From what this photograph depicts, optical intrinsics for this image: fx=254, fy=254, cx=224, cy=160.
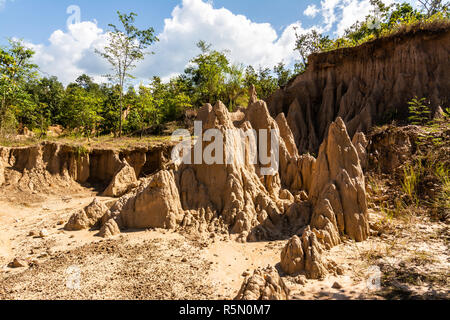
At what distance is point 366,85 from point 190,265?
1530 cm

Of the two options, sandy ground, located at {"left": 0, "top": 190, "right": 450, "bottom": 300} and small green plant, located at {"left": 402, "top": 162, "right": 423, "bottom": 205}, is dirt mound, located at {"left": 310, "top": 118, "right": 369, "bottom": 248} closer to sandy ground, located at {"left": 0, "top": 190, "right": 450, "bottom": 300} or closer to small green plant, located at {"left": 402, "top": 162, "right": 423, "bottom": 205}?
sandy ground, located at {"left": 0, "top": 190, "right": 450, "bottom": 300}

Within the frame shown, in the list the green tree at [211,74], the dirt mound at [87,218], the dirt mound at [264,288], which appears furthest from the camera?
the green tree at [211,74]

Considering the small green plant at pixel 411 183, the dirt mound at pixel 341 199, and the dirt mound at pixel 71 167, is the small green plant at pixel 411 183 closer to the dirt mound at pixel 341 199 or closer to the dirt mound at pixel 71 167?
the dirt mound at pixel 341 199

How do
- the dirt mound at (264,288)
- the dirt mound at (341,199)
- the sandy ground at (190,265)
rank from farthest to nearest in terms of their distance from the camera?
the dirt mound at (341,199)
the sandy ground at (190,265)
the dirt mound at (264,288)

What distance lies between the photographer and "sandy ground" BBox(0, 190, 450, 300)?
4.38m

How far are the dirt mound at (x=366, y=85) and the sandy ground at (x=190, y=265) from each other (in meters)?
8.98

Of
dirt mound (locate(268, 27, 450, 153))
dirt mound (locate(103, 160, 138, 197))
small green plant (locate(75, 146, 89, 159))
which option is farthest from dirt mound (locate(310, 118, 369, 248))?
small green plant (locate(75, 146, 89, 159))

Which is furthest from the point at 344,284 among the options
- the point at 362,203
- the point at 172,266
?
the point at 172,266

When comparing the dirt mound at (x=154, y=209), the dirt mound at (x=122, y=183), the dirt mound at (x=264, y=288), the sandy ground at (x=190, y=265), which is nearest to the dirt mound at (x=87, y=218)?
the sandy ground at (x=190, y=265)

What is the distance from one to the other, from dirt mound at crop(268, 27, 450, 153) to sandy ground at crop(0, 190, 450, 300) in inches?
353

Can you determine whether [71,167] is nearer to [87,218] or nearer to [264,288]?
[87,218]

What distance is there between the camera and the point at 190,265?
540 cm

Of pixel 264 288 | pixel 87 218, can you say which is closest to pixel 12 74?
pixel 87 218

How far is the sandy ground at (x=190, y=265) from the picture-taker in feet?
14.4
